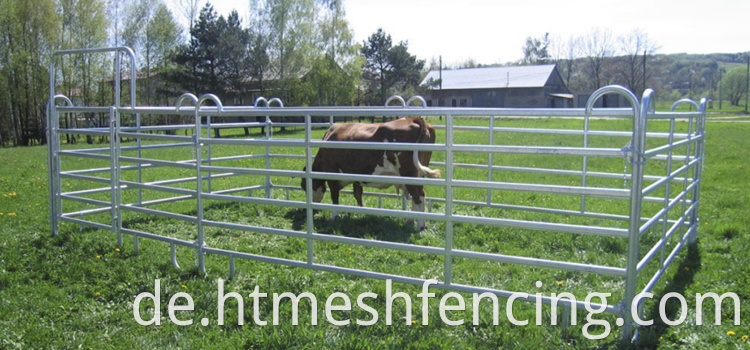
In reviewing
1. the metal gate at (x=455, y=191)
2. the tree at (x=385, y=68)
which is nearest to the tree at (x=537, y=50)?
the tree at (x=385, y=68)

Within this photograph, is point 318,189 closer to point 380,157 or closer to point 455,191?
point 380,157

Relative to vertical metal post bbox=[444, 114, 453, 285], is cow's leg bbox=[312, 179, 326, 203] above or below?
below

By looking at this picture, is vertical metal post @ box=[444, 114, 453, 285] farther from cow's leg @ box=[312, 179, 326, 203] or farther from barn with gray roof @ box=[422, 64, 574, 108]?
barn with gray roof @ box=[422, 64, 574, 108]

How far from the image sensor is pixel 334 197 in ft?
27.5

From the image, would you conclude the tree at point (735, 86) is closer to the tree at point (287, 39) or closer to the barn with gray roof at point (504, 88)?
the barn with gray roof at point (504, 88)

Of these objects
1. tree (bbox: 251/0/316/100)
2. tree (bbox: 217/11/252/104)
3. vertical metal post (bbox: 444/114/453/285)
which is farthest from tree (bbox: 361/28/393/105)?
vertical metal post (bbox: 444/114/453/285)

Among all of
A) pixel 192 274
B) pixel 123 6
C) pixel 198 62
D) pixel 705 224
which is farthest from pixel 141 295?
pixel 123 6

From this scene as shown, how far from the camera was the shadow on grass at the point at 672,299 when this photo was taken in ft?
12.5

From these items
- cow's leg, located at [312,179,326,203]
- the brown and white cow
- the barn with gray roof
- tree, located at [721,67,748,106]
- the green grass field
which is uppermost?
tree, located at [721,67,748,106]

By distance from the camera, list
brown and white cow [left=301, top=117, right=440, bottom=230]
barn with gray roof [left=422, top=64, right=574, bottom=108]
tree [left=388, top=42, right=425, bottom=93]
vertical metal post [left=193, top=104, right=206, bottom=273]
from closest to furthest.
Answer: vertical metal post [left=193, top=104, right=206, bottom=273], brown and white cow [left=301, top=117, right=440, bottom=230], tree [left=388, top=42, right=425, bottom=93], barn with gray roof [left=422, top=64, right=574, bottom=108]

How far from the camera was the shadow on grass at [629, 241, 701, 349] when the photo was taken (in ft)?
12.5

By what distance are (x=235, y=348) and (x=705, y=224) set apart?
19.8 ft

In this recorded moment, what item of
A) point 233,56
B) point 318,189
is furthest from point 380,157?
point 233,56

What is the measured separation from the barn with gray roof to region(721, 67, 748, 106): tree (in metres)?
41.2
